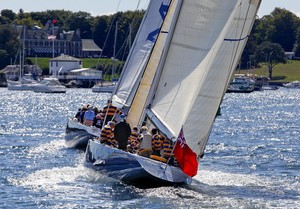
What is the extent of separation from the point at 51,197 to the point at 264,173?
27.9 ft

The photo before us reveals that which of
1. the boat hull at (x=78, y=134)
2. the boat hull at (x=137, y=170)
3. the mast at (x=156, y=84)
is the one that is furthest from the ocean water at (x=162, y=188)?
the mast at (x=156, y=84)

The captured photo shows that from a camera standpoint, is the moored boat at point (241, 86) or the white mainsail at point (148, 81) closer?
the white mainsail at point (148, 81)

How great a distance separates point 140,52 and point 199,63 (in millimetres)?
15430

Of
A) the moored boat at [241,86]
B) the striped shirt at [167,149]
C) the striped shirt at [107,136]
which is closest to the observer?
the striped shirt at [167,149]

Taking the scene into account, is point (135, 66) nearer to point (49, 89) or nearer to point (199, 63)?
point (199, 63)

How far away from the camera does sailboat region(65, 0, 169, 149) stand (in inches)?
1592

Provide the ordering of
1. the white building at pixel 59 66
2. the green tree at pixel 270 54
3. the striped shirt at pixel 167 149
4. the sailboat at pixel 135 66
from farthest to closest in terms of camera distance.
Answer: the green tree at pixel 270 54 → the white building at pixel 59 66 → the sailboat at pixel 135 66 → the striped shirt at pixel 167 149

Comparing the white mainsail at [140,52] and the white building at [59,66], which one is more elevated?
the white mainsail at [140,52]

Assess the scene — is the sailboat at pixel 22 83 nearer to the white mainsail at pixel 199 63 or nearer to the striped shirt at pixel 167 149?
the white mainsail at pixel 199 63

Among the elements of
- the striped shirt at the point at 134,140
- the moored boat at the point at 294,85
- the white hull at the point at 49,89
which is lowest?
the moored boat at the point at 294,85

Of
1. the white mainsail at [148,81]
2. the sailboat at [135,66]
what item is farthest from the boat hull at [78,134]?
the white mainsail at [148,81]

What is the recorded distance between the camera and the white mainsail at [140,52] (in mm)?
40594

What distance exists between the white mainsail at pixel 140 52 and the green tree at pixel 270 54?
143700 mm

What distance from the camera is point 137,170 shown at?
86.6 ft
